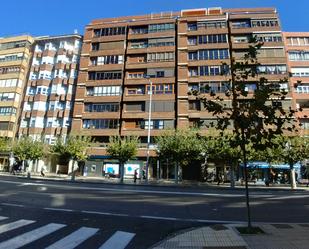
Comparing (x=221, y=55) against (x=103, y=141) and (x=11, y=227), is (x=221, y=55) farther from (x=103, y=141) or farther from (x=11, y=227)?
(x=11, y=227)

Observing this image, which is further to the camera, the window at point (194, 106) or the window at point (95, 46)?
the window at point (95, 46)

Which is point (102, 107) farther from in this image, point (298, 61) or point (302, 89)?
point (298, 61)

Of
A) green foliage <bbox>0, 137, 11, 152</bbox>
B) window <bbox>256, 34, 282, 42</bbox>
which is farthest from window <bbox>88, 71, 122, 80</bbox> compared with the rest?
window <bbox>256, 34, 282, 42</bbox>

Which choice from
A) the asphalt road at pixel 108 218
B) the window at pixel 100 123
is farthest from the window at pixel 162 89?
the asphalt road at pixel 108 218

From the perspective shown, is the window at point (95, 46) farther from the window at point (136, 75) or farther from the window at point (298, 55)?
the window at point (298, 55)

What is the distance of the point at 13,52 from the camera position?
199 ft

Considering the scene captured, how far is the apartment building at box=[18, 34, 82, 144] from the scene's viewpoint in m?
53.6

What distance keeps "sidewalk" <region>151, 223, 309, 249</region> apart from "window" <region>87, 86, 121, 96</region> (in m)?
42.9

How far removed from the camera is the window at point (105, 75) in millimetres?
51806

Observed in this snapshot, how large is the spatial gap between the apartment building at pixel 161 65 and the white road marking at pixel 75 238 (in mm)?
36613

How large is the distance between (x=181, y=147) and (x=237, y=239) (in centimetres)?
2807

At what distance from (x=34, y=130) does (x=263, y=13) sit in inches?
1663

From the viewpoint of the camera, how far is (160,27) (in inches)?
2080

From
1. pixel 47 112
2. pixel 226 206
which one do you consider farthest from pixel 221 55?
pixel 226 206
